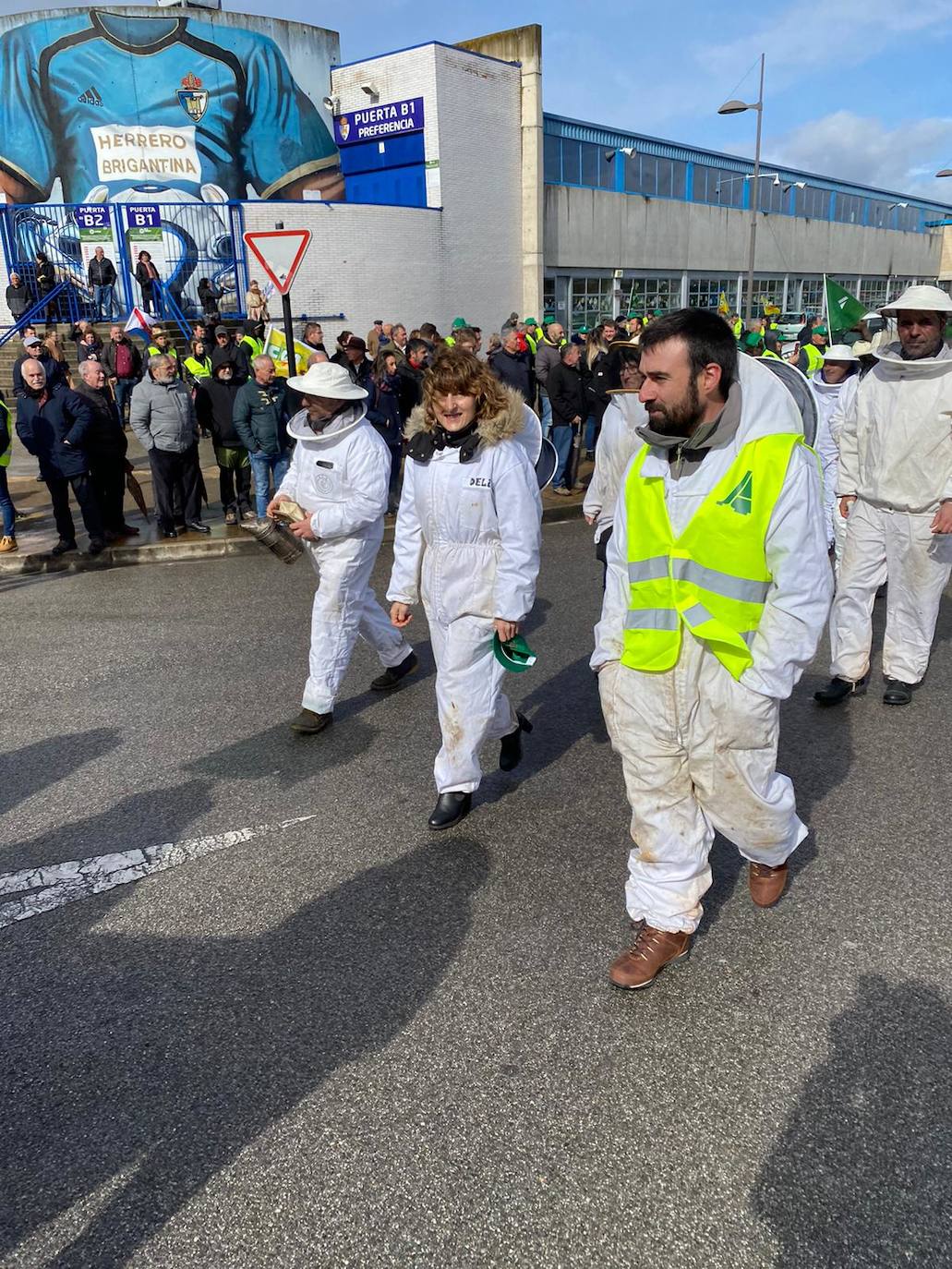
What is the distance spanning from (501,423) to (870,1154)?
2827 millimetres

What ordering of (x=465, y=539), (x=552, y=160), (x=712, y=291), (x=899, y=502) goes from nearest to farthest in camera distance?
(x=465, y=539)
(x=899, y=502)
(x=552, y=160)
(x=712, y=291)

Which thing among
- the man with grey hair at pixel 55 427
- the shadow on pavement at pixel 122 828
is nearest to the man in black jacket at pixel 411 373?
the man with grey hair at pixel 55 427

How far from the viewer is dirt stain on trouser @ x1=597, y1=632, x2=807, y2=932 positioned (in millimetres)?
2834

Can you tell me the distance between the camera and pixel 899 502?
5156 millimetres

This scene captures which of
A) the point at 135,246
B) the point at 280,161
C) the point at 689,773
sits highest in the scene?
the point at 280,161

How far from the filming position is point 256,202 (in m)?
22.3

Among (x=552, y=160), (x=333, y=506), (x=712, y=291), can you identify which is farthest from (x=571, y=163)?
(x=333, y=506)

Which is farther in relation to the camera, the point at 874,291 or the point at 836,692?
the point at 874,291

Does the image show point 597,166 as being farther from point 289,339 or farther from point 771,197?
point 289,339

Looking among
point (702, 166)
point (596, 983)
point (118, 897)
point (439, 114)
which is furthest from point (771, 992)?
point (702, 166)

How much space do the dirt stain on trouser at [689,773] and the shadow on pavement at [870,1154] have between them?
0.61 m

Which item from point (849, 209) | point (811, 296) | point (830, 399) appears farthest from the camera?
point (849, 209)

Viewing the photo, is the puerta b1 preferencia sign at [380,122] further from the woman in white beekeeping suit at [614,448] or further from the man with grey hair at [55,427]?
the woman in white beekeeping suit at [614,448]

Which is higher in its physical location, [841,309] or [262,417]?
[841,309]
